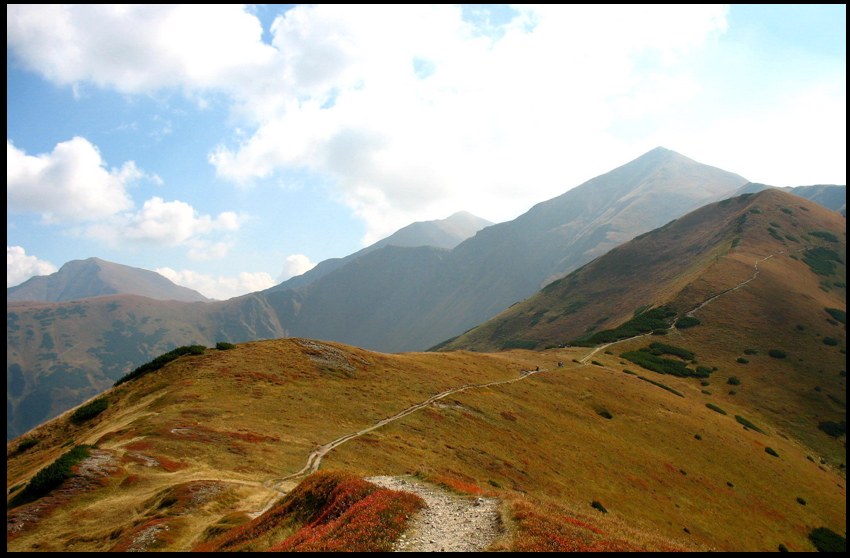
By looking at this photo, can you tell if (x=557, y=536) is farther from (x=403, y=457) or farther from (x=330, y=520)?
(x=403, y=457)

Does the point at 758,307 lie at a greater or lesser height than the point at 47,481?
lesser

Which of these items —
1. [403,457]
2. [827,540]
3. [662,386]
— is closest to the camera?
[403,457]

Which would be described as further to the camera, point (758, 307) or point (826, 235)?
point (826, 235)

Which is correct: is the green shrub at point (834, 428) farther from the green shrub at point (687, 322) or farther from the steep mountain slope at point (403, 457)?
the green shrub at point (687, 322)

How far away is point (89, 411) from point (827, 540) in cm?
7815

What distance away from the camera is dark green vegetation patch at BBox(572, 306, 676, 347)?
120688mm

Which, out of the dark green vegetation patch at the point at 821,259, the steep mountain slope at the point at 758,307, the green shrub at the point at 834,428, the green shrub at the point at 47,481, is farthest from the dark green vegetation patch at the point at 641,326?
the green shrub at the point at 47,481

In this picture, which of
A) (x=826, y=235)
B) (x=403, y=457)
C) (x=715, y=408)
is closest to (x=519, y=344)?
(x=715, y=408)

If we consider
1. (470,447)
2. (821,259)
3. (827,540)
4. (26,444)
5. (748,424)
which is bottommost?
(827,540)

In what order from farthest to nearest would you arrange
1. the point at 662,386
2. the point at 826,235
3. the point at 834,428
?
Result: the point at 826,235 < the point at 662,386 < the point at 834,428

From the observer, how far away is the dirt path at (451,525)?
16.5 meters

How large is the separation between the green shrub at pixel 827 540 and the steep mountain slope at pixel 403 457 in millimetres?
930

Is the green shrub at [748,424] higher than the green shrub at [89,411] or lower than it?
lower

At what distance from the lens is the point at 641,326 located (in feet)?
409
